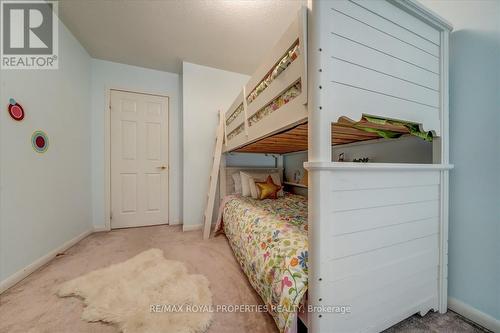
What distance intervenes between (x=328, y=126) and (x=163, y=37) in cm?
241

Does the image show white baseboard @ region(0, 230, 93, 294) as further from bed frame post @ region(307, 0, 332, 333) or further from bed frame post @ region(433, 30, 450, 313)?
bed frame post @ region(433, 30, 450, 313)

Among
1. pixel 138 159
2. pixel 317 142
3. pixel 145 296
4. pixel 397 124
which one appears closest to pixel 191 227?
pixel 138 159

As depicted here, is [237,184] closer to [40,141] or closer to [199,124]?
[199,124]

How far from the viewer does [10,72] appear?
146 centimetres

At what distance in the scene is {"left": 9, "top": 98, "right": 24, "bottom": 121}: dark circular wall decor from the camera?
1440 millimetres

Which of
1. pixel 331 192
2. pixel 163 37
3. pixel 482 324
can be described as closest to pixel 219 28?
pixel 163 37

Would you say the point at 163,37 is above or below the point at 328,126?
above

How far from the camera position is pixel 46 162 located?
5.87 ft

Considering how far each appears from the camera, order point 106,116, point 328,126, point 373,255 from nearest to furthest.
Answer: point 328,126
point 373,255
point 106,116

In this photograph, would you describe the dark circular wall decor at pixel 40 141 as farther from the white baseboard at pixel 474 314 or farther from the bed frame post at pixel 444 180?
the white baseboard at pixel 474 314

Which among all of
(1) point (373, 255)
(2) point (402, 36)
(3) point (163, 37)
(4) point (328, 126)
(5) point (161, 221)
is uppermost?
(3) point (163, 37)

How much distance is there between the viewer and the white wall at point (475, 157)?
99 centimetres

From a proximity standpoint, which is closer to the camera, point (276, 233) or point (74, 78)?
point (276, 233)

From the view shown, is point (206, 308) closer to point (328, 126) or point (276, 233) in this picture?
point (276, 233)
